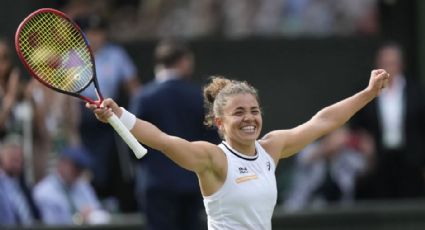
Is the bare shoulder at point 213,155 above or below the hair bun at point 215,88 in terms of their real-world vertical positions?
below

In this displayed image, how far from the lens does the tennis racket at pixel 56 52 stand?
7059 millimetres

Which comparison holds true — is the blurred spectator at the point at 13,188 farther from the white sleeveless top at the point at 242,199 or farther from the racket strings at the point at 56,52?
→ the white sleeveless top at the point at 242,199

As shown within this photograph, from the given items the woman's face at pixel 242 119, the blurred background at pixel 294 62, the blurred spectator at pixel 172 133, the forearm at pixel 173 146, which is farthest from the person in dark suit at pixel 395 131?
the forearm at pixel 173 146

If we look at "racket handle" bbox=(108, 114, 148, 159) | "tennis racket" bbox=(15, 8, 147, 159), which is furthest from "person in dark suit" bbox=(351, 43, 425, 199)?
"racket handle" bbox=(108, 114, 148, 159)

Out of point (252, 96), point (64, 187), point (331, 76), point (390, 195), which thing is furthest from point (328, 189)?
point (252, 96)

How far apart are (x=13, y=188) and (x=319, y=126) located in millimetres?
3925

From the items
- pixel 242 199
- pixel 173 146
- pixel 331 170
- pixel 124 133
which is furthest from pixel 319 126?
pixel 331 170

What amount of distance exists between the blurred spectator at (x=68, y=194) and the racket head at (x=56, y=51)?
4.03m

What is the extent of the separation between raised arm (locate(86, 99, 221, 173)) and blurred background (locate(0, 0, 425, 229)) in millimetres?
4884

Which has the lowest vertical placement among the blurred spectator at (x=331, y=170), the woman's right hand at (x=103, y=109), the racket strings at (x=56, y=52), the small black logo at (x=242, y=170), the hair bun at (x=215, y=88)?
the blurred spectator at (x=331, y=170)

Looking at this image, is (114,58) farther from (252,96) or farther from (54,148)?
(252,96)

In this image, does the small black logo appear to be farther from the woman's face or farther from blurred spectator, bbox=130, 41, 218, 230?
blurred spectator, bbox=130, 41, 218, 230

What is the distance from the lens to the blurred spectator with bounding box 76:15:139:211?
39.0ft

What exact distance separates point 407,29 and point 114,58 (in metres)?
3.58
